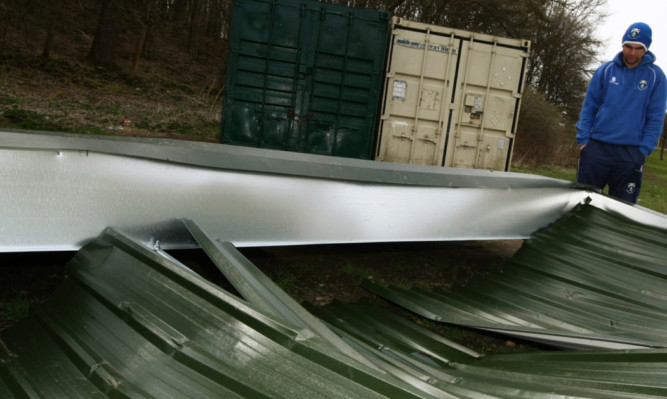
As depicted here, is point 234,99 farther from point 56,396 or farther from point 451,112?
point 56,396

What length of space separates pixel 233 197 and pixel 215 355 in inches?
43.4

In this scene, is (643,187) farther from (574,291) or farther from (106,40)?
(106,40)

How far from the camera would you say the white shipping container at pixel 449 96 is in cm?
934

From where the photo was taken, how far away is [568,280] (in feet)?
9.34

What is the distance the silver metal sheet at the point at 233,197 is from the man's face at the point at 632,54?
4.79ft

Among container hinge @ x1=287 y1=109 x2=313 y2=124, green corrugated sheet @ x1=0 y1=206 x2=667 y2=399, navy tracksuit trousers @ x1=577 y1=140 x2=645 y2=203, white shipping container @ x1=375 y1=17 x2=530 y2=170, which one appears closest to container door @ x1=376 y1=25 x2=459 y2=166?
white shipping container @ x1=375 y1=17 x2=530 y2=170

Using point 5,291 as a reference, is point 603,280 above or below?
above

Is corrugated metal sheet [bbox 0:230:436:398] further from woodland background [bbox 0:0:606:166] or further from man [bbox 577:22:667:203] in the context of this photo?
woodland background [bbox 0:0:606:166]

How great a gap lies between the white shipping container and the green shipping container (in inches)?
14.0

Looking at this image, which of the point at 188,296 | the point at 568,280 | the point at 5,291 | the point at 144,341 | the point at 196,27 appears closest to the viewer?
the point at 144,341

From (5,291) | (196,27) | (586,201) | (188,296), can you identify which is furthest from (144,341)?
(196,27)

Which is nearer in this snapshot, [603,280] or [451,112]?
[603,280]

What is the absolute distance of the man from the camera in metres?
4.14

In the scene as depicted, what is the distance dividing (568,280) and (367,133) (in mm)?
6825
